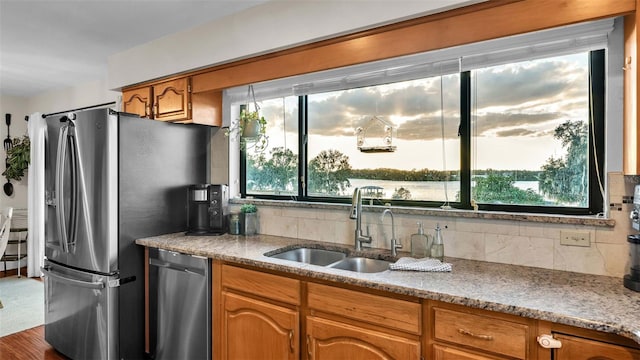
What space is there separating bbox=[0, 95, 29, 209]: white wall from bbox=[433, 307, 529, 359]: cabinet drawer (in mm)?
6034

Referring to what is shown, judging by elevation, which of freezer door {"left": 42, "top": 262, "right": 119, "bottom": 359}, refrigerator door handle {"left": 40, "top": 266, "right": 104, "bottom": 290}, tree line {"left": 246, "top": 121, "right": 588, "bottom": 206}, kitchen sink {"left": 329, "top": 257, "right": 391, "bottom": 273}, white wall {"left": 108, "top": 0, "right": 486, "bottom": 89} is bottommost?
freezer door {"left": 42, "top": 262, "right": 119, "bottom": 359}

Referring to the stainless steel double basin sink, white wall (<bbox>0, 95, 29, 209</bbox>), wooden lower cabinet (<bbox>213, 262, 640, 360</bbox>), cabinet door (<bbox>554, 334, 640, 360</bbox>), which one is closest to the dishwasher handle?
wooden lower cabinet (<bbox>213, 262, 640, 360</bbox>)

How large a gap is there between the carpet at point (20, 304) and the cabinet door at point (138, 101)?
2.10 metres

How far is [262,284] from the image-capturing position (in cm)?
204

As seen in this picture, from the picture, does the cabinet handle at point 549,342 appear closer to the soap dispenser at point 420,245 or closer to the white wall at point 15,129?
the soap dispenser at point 420,245

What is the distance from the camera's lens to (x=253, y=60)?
2.51 meters

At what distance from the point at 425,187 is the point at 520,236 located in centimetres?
63

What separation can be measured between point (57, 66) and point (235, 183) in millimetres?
2384

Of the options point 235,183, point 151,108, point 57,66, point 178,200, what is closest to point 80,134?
point 151,108

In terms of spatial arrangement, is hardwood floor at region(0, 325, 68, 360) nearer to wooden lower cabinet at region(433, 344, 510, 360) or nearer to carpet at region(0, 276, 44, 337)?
carpet at region(0, 276, 44, 337)

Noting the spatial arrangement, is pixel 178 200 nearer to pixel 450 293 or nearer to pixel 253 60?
pixel 253 60

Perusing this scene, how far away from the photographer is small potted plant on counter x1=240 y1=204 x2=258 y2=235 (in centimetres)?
284

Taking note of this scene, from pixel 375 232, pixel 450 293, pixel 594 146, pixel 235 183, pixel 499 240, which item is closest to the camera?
pixel 450 293

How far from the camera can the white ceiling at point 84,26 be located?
96.8 inches
